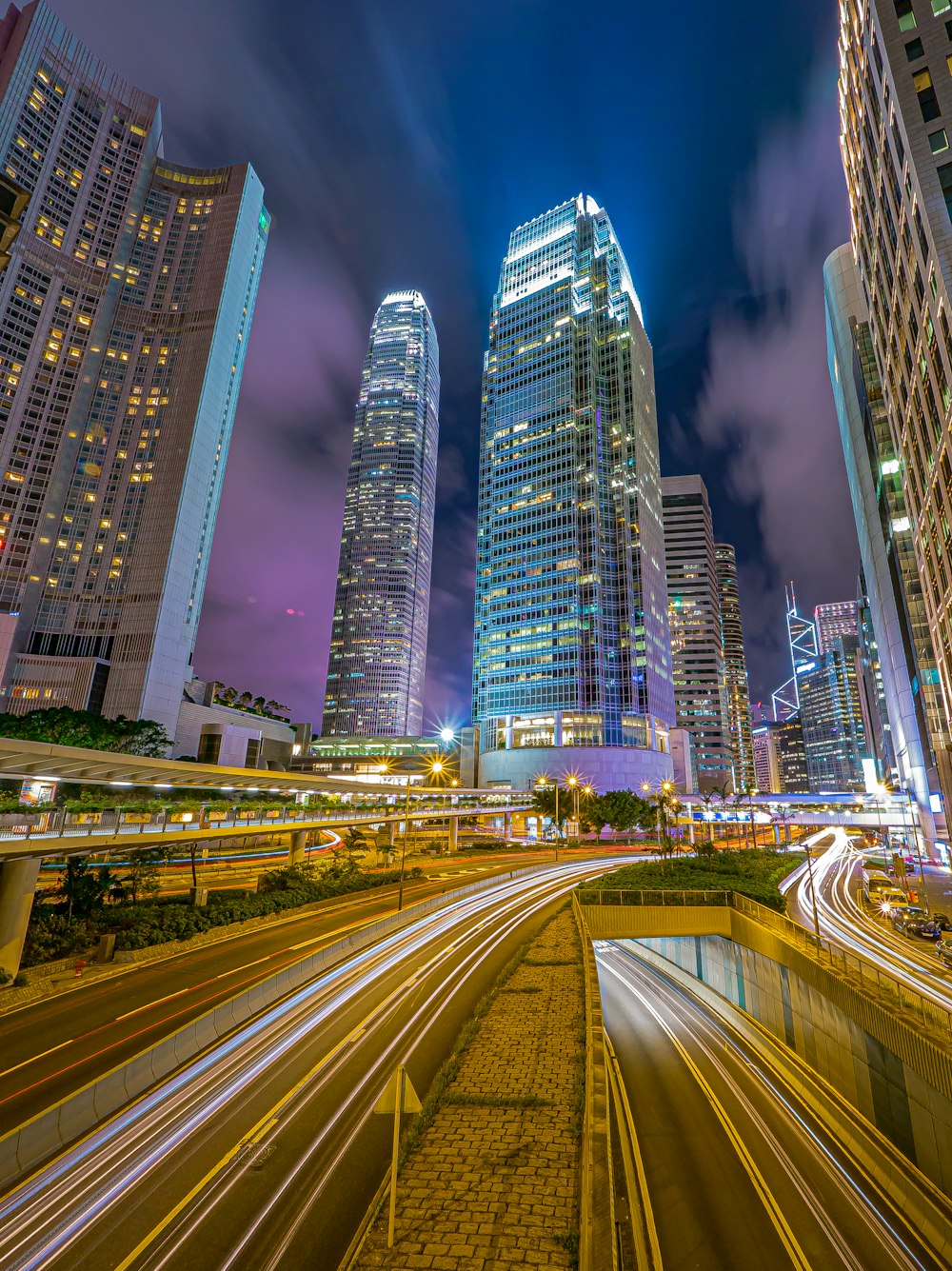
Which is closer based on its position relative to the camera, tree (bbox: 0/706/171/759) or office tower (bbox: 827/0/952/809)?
office tower (bbox: 827/0/952/809)

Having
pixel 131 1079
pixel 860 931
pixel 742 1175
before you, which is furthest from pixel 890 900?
pixel 131 1079

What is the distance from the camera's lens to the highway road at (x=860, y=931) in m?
30.6

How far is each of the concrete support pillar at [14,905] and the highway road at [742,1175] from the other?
26.3 metres

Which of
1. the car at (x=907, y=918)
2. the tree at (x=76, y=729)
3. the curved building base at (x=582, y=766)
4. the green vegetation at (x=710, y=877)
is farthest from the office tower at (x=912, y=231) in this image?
the tree at (x=76, y=729)

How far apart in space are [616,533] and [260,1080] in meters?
139

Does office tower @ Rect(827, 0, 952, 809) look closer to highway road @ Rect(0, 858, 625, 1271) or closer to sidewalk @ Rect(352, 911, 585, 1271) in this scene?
sidewalk @ Rect(352, 911, 585, 1271)

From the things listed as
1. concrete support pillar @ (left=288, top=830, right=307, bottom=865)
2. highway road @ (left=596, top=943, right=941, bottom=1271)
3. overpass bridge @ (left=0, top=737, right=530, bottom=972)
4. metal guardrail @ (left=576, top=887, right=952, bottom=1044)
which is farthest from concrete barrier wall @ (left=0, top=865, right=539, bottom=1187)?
concrete support pillar @ (left=288, top=830, right=307, bottom=865)

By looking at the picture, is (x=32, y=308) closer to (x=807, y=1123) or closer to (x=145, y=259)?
(x=145, y=259)

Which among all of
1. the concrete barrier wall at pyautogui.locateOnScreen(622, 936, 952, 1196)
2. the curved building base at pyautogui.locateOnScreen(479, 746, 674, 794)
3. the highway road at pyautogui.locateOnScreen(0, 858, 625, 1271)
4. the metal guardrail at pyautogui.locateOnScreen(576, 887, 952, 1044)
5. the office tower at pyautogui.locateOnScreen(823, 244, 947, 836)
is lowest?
the concrete barrier wall at pyautogui.locateOnScreen(622, 936, 952, 1196)

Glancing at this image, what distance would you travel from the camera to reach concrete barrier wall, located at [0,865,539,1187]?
473 inches

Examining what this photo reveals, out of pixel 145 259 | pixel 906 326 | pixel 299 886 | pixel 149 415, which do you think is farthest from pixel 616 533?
pixel 145 259

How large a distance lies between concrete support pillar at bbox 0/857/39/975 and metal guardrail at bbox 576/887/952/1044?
28.9 m

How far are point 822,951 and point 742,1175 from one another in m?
11.1

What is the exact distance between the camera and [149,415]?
403 feet
